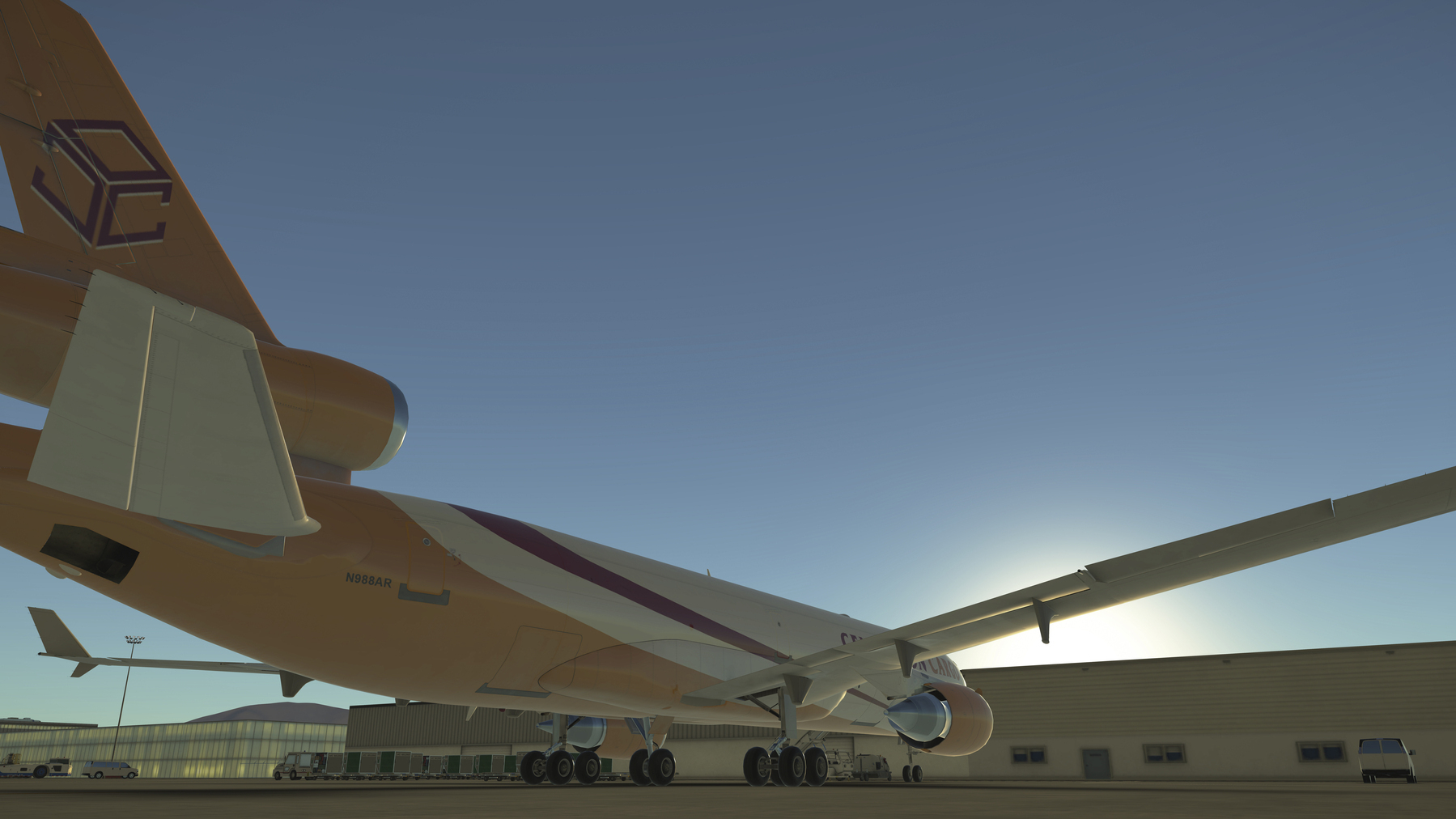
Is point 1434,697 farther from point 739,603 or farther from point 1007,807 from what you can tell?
point 1007,807

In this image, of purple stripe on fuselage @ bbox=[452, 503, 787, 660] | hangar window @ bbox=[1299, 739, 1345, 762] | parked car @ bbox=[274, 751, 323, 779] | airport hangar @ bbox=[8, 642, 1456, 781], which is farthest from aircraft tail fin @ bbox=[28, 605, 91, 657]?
hangar window @ bbox=[1299, 739, 1345, 762]

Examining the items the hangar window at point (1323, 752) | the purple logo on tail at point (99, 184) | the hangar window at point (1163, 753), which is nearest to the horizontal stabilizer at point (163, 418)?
the purple logo on tail at point (99, 184)

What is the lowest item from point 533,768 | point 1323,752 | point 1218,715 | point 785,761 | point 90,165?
point 1323,752

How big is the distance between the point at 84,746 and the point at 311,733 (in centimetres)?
1617

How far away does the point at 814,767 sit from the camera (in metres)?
15.1

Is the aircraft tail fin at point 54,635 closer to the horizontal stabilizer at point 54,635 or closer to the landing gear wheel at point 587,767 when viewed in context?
the horizontal stabilizer at point 54,635

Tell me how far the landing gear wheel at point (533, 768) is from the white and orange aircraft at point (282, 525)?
5324 millimetres

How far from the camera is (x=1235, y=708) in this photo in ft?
109

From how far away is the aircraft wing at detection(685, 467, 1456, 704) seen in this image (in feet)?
31.6

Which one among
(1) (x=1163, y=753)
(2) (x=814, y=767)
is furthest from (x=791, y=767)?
(1) (x=1163, y=753)

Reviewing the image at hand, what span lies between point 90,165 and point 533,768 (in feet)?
49.0

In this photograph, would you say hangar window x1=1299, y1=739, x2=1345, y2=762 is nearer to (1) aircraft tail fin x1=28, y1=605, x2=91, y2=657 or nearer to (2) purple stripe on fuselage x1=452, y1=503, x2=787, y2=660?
(2) purple stripe on fuselage x1=452, y1=503, x2=787, y2=660

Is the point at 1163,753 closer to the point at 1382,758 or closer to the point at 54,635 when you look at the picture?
the point at 1382,758

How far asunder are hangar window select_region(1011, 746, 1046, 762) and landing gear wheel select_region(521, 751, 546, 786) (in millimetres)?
25258
